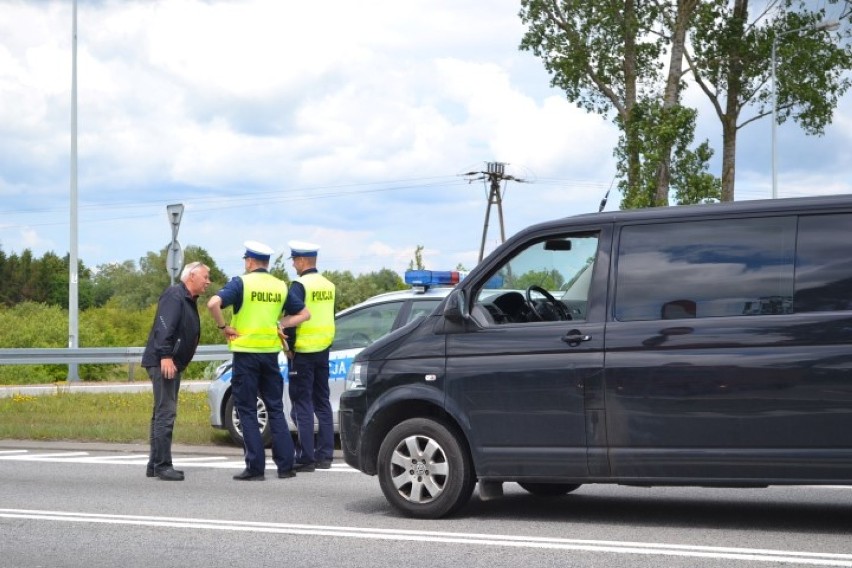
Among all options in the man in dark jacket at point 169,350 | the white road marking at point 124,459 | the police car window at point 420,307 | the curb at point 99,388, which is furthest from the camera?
the curb at point 99,388

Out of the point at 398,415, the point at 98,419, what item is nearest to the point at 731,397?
the point at 398,415

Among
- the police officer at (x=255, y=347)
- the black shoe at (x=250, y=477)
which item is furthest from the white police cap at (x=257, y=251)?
the black shoe at (x=250, y=477)

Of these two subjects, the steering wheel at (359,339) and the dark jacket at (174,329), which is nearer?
the dark jacket at (174,329)

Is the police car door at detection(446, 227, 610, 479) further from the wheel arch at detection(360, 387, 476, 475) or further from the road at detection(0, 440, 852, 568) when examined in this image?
the road at detection(0, 440, 852, 568)

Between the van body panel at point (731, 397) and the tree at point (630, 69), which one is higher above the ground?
the tree at point (630, 69)

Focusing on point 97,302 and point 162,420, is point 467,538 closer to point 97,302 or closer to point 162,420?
point 162,420

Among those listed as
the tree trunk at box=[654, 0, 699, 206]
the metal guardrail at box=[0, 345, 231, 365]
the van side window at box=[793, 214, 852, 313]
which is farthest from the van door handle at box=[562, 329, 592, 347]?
the tree trunk at box=[654, 0, 699, 206]

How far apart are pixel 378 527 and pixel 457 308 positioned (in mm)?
1485

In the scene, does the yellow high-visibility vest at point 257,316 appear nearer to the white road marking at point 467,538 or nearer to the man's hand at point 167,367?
the man's hand at point 167,367

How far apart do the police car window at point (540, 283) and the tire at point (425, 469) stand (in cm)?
83

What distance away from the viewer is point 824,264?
770 centimetres

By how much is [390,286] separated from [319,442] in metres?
124

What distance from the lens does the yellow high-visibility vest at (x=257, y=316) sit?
11.3 metres

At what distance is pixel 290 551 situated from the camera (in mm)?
7586
